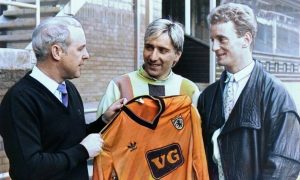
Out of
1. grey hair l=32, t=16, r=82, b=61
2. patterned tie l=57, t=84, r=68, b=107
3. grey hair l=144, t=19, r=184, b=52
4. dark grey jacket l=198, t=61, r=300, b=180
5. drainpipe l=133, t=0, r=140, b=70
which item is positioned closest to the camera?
dark grey jacket l=198, t=61, r=300, b=180

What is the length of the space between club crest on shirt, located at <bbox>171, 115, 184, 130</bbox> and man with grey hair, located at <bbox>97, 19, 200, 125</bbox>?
A: 0.89ft

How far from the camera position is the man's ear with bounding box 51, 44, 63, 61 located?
6.82 feet

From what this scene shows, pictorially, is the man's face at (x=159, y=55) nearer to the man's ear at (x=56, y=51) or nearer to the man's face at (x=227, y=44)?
the man's face at (x=227, y=44)

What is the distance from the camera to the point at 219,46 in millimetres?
2066

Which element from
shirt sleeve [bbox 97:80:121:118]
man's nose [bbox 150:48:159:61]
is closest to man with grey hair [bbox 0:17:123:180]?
shirt sleeve [bbox 97:80:121:118]

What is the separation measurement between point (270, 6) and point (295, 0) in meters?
1.47

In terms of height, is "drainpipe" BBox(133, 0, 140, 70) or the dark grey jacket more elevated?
"drainpipe" BBox(133, 0, 140, 70)

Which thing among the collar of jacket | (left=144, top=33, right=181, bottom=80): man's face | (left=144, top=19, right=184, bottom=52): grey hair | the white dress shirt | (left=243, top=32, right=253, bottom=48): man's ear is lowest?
the collar of jacket

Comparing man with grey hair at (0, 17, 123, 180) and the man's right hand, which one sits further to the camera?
the man's right hand

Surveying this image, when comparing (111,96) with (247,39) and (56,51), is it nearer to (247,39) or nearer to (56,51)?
(56,51)

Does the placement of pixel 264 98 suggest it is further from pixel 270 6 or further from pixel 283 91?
pixel 270 6

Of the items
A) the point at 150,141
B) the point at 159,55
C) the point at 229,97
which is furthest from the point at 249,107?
the point at 159,55

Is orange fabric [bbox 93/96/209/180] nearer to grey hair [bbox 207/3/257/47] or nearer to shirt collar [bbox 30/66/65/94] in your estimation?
shirt collar [bbox 30/66/65/94]

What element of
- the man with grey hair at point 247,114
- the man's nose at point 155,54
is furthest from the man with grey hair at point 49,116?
the man with grey hair at point 247,114
